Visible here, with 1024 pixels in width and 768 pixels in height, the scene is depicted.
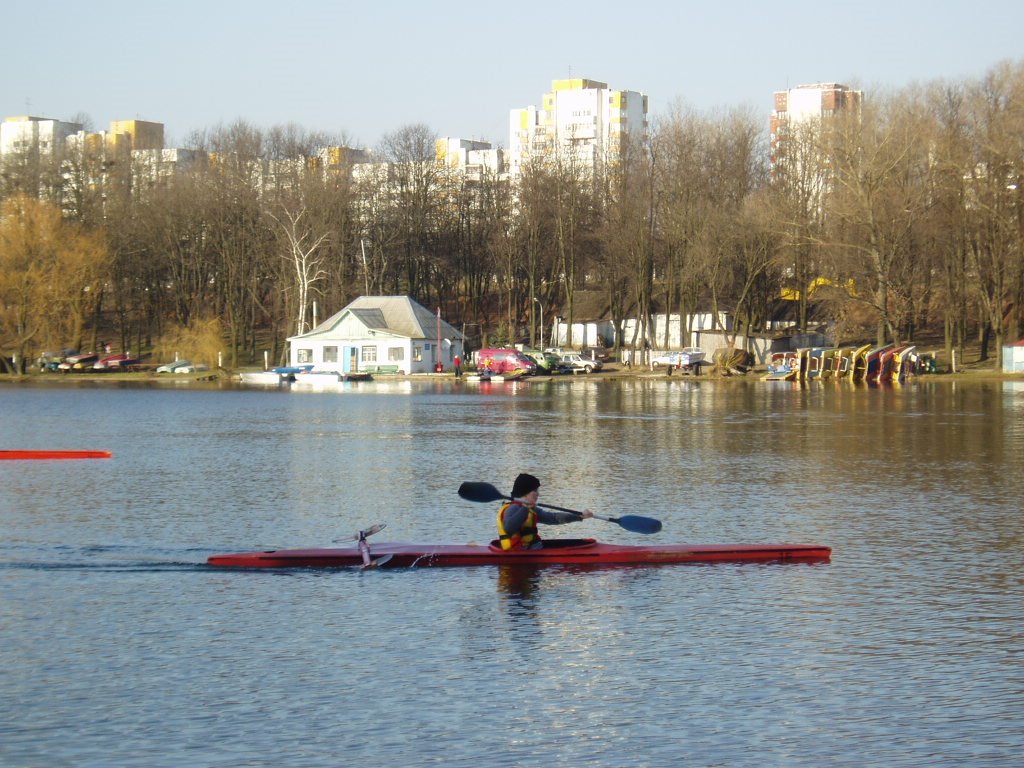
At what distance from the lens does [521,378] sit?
87.6m

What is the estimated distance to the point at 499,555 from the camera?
62.3 feet

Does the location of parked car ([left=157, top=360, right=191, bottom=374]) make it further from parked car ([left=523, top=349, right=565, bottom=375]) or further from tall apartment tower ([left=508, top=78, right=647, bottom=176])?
tall apartment tower ([left=508, top=78, right=647, bottom=176])

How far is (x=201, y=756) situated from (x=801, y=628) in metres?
7.73

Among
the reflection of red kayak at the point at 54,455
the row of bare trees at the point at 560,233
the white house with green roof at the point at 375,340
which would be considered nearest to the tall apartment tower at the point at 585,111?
the row of bare trees at the point at 560,233

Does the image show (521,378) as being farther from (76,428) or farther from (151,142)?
(151,142)

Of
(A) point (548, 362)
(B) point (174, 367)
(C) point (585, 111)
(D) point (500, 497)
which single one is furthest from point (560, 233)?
(C) point (585, 111)

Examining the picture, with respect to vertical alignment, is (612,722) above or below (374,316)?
below

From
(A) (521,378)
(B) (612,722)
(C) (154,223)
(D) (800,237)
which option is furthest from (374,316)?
(B) (612,722)

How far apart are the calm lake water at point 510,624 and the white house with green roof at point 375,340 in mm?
55877

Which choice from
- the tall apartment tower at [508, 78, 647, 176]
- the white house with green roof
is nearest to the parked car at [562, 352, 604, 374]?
the white house with green roof

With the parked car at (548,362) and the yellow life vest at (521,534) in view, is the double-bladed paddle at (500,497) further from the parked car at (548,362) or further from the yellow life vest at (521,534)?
the parked car at (548,362)

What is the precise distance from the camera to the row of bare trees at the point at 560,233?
247ft

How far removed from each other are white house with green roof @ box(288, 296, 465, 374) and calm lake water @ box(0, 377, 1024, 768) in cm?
5588

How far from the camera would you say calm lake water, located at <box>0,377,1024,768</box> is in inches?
472
